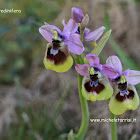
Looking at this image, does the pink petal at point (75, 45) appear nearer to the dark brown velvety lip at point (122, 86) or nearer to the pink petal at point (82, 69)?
the pink petal at point (82, 69)

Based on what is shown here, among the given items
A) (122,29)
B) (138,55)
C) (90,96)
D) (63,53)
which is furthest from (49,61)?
(122,29)

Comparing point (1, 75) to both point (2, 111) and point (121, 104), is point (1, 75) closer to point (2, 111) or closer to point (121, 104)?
point (2, 111)

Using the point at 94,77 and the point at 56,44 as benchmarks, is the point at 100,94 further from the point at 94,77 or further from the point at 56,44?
the point at 56,44

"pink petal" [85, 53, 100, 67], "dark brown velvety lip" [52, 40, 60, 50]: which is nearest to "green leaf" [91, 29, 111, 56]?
"pink petal" [85, 53, 100, 67]

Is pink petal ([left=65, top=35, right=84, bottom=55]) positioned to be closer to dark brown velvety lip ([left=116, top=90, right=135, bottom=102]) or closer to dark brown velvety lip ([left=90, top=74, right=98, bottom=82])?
dark brown velvety lip ([left=90, top=74, right=98, bottom=82])

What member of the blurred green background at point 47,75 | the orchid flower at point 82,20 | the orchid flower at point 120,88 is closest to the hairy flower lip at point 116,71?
the orchid flower at point 120,88

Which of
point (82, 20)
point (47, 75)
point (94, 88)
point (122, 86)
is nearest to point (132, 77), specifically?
point (122, 86)
